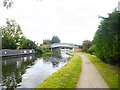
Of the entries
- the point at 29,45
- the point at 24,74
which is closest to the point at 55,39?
the point at 29,45

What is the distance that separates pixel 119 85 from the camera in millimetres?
→ 12664

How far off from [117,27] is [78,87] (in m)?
7.73

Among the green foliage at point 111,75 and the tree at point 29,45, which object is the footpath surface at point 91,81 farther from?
the tree at point 29,45

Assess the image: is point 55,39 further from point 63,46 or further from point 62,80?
point 62,80

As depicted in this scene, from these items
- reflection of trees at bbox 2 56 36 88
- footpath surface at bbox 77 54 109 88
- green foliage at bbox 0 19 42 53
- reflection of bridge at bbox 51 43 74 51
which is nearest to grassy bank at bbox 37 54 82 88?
footpath surface at bbox 77 54 109 88

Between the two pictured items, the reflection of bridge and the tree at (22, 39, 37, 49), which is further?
the reflection of bridge

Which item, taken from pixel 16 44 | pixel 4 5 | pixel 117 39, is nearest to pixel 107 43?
pixel 117 39

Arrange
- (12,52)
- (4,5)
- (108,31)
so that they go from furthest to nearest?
(12,52), (108,31), (4,5)

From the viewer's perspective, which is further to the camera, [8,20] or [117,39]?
[8,20]

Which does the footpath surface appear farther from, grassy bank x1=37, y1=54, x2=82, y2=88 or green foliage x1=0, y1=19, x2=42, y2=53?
green foliage x1=0, y1=19, x2=42, y2=53

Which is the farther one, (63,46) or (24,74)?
(63,46)

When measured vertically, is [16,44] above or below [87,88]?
above

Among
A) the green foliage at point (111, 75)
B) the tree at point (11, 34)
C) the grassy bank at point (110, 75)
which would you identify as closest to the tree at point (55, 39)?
the tree at point (11, 34)

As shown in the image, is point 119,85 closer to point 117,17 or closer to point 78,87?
point 78,87
